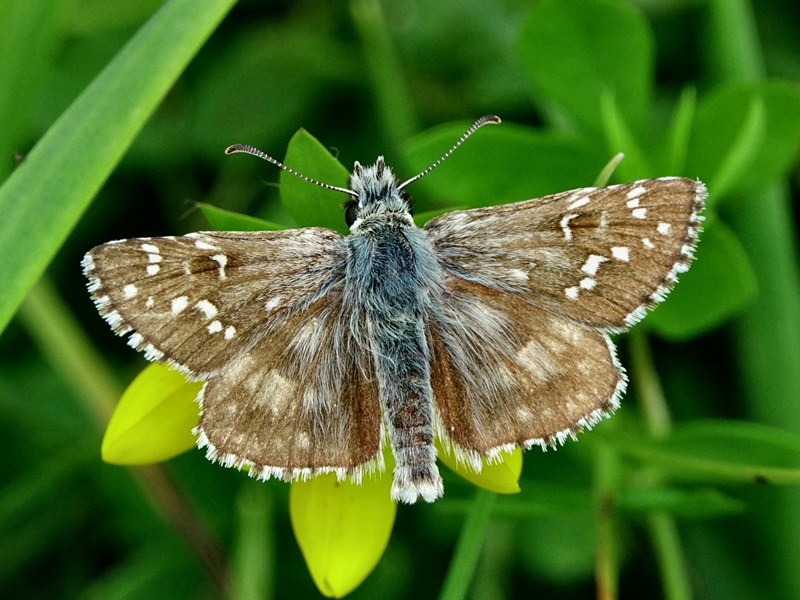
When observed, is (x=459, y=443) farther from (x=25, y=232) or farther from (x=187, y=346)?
(x=25, y=232)

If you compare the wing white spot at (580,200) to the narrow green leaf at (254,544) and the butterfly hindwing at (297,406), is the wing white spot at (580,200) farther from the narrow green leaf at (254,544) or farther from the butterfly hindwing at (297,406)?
the narrow green leaf at (254,544)

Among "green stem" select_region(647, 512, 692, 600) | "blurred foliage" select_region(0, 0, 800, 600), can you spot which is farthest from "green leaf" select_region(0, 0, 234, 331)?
"green stem" select_region(647, 512, 692, 600)

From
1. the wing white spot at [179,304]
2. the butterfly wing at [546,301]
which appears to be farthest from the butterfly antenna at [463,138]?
the wing white spot at [179,304]

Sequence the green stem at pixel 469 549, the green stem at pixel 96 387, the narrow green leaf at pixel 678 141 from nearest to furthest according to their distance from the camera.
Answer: the green stem at pixel 469 549, the narrow green leaf at pixel 678 141, the green stem at pixel 96 387

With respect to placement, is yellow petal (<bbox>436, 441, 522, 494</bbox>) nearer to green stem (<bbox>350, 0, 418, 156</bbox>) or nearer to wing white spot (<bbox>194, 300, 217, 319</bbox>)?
wing white spot (<bbox>194, 300, 217, 319</bbox>)

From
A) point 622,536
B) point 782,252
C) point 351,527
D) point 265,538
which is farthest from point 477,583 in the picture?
point 782,252

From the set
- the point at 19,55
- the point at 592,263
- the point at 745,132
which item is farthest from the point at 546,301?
the point at 19,55

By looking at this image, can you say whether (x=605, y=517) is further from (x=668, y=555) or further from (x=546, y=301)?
(x=546, y=301)
